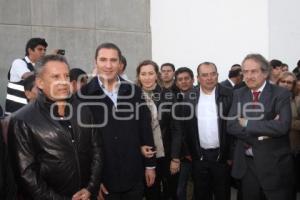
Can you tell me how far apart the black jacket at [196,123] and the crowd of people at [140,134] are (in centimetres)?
1

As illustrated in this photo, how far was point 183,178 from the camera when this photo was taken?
581 cm

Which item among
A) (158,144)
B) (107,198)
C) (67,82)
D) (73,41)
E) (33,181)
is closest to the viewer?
(33,181)

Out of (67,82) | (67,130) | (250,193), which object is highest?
(67,82)

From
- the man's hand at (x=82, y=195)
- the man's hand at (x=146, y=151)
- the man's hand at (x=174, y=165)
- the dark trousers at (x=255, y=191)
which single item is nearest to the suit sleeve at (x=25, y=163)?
the man's hand at (x=82, y=195)

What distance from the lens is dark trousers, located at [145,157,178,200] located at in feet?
17.6

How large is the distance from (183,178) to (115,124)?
218 centimetres

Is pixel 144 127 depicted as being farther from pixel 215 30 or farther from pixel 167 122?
pixel 215 30

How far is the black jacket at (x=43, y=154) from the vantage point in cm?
320

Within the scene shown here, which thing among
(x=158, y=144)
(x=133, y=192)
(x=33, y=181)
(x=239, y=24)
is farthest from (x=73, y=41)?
(x=33, y=181)

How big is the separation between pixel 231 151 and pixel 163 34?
597 cm

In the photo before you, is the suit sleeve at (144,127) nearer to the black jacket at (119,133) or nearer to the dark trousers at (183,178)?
the black jacket at (119,133)

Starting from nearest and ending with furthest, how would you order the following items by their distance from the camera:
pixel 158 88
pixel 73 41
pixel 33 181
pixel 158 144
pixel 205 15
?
pixel 33 181
pixel 158 144
pixel 158 88
pixel 73 41
pixel 205 15

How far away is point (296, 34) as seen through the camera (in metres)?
10.7

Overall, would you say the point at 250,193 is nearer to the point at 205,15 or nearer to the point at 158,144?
the point at 158,144
